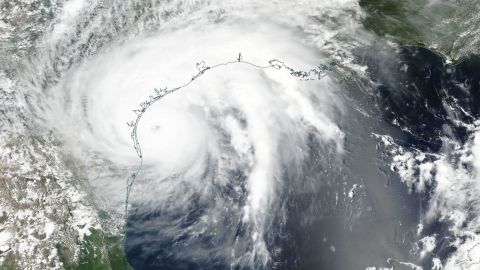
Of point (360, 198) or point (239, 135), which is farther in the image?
point (360, 198)

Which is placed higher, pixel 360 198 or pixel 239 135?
pixel 239 135

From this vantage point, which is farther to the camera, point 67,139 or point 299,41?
point 299,41

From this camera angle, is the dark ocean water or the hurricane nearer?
the dark ocean water

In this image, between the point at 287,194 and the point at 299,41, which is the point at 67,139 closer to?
the point at 287,194

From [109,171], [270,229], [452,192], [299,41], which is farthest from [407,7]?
[109,171]

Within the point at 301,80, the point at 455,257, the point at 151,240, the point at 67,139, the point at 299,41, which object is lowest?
the point at 455,257

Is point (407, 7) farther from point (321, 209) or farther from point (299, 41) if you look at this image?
point (321, 209)

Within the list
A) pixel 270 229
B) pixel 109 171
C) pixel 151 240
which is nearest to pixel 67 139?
pixel 109 171

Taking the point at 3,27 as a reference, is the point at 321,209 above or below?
below

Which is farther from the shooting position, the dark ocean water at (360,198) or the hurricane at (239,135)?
the hurricane at (239,135)
